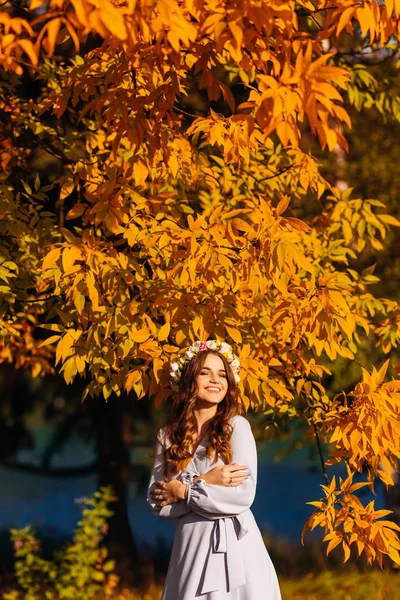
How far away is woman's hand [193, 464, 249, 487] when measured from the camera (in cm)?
426

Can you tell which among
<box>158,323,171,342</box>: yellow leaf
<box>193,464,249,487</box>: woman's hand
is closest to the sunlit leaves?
<box>193,464,249,487</box>: woman's hand

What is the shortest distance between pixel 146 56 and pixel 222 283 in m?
1.31

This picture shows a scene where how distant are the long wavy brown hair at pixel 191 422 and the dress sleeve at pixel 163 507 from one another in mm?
32

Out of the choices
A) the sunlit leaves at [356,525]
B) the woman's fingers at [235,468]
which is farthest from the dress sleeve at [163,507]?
the sunlit leaves at [356,525]

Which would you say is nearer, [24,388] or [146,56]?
[146,56]

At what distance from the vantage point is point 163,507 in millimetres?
4375

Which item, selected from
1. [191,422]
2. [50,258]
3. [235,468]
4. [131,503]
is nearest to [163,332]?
[191,422]

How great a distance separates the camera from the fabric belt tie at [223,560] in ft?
13.9

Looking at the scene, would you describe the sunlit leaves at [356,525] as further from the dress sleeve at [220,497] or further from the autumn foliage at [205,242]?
the dress sleeve at [220,497]

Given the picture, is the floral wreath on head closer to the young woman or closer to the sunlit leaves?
the young woman

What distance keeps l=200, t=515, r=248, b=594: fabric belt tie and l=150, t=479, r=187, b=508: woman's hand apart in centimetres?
24

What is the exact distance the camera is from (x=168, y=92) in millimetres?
4453

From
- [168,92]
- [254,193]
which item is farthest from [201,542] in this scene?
[254,193]

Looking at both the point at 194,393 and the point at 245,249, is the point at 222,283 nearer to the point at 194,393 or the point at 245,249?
the point at 245,249
